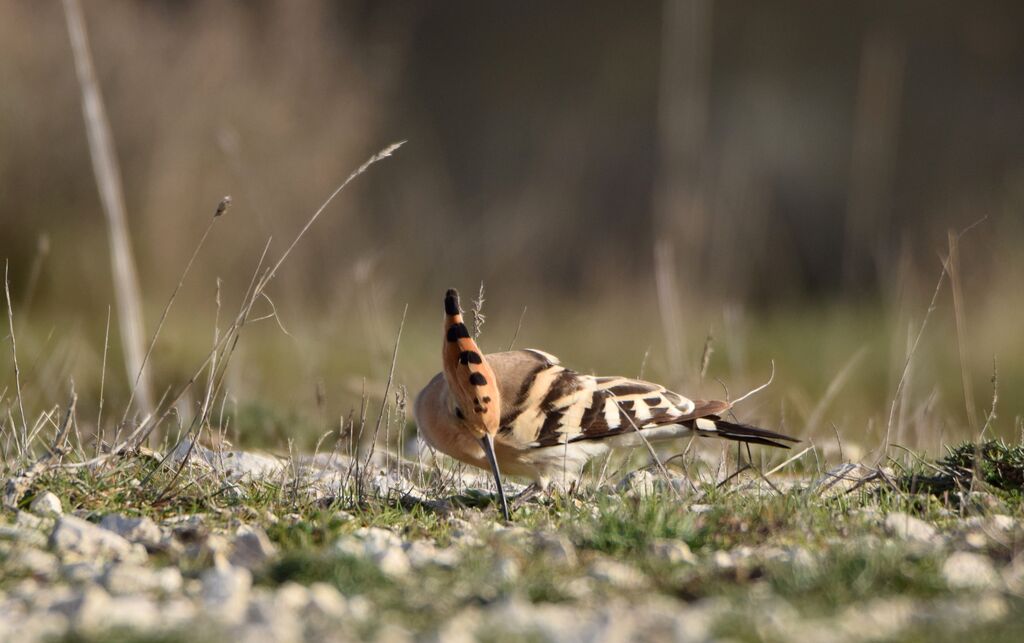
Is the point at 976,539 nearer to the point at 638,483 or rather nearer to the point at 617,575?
the point at 617,575

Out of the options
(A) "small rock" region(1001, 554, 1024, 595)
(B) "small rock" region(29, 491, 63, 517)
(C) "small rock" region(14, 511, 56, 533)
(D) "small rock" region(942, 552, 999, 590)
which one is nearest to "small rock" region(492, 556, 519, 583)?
(D) "small rock" region(942, 552, 999, 590)

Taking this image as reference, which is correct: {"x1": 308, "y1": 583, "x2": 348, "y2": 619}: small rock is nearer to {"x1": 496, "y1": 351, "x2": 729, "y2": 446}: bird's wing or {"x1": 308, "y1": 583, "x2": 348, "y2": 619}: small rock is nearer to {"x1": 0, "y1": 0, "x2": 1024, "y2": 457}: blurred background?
{"x1": 496, "y1": 351, "x2": 729, "y2": 446}: bird's wing

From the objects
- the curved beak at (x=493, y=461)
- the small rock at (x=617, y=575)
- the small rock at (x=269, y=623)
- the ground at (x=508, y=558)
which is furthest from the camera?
the curved beak at (x=493, y=461)

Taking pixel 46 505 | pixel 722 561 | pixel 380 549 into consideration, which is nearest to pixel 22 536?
pixel 46 505

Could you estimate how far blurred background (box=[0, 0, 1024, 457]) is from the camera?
871 cm

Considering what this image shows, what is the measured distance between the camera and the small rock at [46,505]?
3.38 metres

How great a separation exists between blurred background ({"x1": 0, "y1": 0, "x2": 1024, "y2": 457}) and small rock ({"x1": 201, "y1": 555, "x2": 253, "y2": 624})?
→ 7.73 feet

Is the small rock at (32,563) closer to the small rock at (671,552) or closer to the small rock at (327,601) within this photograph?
the small rock at (327,601)

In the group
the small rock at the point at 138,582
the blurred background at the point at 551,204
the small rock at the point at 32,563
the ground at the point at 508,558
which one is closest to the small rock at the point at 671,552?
the ground at the point at 508,558

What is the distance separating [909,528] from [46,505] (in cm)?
220

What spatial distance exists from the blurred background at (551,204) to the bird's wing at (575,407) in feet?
3.47

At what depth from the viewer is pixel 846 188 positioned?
17.8 m

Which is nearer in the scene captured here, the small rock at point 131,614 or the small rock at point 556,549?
the small rock at point 131,614

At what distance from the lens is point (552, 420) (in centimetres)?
415
